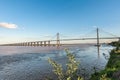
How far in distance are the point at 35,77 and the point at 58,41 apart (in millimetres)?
162213

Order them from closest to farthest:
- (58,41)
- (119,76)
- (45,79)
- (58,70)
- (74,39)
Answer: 1. (58,70)
2. (119,76)
3. (45,79)
4. (74,39)
5. (58,41)

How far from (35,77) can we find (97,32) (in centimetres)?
12969

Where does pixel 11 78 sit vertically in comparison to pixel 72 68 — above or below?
below

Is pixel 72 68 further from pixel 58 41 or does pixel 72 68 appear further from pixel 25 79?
pixel 58 41

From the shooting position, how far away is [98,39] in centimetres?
15138

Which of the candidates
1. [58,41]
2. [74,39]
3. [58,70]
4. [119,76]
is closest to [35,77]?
[119,76]

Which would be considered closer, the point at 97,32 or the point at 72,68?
the point at 72,68

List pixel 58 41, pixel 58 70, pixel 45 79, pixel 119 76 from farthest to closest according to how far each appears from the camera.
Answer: pixel 58 41 < pixel 45 79 < pixel 119 76 < pixel 58 70

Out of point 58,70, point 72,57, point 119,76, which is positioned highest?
point 72,57

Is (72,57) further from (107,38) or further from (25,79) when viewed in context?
(107,38)

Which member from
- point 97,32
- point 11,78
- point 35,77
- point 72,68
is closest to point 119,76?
point 72,68

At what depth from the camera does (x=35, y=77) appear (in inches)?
992

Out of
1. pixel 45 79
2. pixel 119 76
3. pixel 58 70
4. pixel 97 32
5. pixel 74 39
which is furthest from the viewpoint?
pixel 74 39

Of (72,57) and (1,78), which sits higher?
(72,57)
